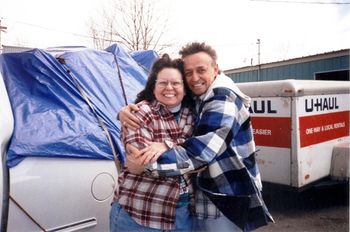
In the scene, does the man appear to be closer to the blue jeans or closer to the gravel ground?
the blue jeans

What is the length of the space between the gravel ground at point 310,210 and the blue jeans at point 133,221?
115 inches

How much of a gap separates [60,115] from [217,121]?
1189mm

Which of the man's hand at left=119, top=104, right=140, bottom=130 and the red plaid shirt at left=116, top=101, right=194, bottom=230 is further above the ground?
the man's hand at left=119, top=104, right=140, bottom=130

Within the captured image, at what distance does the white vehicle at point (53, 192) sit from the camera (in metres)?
1.94

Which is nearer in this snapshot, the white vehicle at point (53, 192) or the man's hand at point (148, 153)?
the man's hand at point (148, 153)

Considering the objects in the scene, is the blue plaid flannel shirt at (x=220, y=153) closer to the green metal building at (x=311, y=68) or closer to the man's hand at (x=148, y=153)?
the man's hand at (x=148, y=153)

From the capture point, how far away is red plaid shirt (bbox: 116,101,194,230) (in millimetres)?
1804

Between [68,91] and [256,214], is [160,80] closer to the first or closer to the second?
[256,214]

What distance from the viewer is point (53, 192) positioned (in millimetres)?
2033

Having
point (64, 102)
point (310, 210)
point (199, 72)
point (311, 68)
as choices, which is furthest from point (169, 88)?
point (311, 68)

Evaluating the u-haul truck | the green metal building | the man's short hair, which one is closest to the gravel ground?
the u-haul truck

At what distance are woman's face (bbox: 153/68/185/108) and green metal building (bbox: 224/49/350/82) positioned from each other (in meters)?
11.7

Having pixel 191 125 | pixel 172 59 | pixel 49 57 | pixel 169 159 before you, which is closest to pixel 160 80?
pixel 172 59

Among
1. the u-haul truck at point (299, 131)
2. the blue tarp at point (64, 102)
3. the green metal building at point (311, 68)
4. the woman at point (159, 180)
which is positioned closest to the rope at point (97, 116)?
the blue tarp at point (64, 102)
